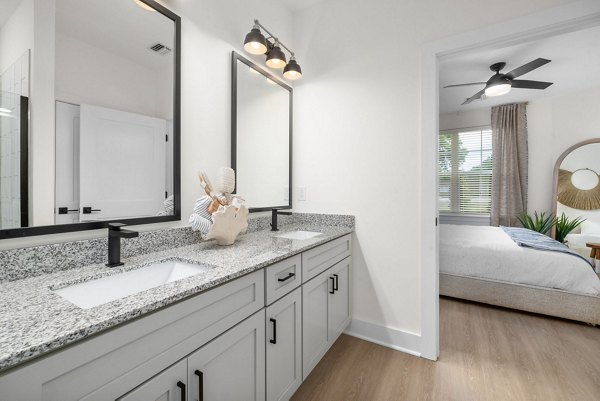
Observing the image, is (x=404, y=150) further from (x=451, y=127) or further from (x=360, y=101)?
(x=451, y=127)

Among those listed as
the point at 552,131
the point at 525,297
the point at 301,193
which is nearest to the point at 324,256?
the point at 301,193

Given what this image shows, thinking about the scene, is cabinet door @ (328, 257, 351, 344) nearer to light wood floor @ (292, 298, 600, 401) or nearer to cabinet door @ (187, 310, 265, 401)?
light wood floor @ (292, 298, 600, 401)

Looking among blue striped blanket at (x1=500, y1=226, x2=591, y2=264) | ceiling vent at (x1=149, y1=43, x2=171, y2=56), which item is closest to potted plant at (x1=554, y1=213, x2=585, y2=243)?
blue striped blanket at (x1=500, y1=226, x2=591, y2=264)

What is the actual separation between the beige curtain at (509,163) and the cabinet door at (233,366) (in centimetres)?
477

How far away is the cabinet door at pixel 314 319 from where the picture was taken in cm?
144

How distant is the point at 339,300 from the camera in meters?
1.87

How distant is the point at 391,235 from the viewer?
1948 mm

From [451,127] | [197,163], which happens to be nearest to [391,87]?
[197,163]

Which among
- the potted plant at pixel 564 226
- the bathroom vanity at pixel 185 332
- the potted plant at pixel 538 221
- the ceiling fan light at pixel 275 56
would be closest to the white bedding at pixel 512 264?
the potted plant at pixel 538 221

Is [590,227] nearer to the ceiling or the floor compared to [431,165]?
nearer to the floor

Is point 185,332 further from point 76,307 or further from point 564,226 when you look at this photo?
point 564,226

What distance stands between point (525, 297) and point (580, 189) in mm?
2673

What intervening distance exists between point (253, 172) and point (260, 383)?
1294mm

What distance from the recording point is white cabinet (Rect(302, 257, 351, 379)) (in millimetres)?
1456
